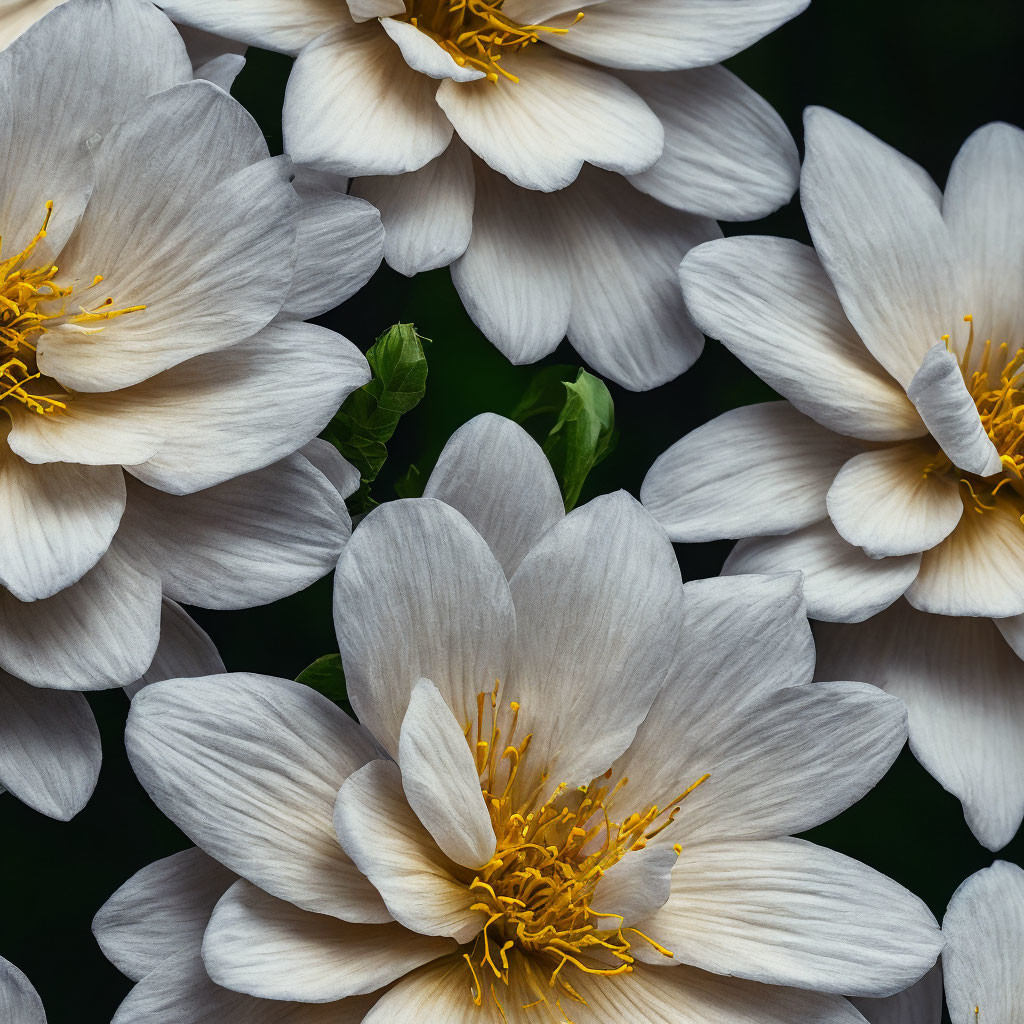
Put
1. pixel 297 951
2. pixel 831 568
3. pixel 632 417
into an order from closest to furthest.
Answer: pixel 297 951 → pixel 831 568 → pixel 632 417

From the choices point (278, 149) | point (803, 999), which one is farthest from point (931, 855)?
point (278, 149)

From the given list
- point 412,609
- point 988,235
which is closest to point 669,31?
point 988,235

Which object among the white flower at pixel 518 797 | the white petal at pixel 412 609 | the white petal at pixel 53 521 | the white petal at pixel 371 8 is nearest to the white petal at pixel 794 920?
the white flower at pixel 518 797

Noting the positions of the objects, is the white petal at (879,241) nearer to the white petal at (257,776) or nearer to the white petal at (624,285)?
the white petal at (624,285)

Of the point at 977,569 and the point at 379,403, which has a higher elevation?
the point at 379,403

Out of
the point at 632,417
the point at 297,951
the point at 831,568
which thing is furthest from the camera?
the point at 632,417

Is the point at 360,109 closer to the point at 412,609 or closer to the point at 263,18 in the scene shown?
the point at 263,18

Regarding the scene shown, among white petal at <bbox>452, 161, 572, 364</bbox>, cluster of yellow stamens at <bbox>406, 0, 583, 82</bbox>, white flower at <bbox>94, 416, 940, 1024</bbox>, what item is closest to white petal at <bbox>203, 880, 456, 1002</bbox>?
white flower at <bbox>94, 416, 940, 1024</bbox>

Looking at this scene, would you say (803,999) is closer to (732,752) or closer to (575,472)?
(732,752)
